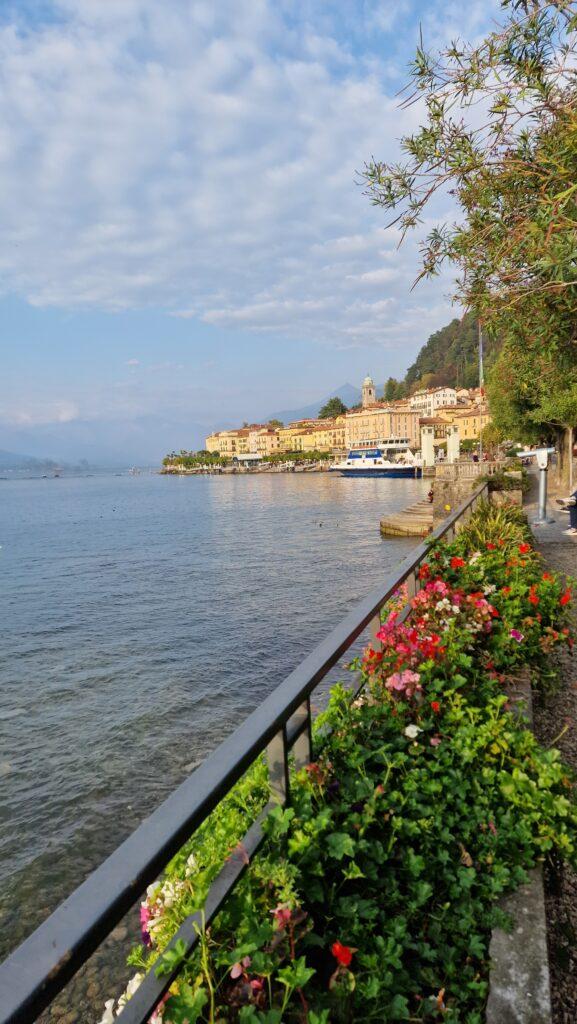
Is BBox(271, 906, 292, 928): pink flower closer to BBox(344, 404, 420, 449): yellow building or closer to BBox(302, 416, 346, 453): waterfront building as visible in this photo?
BBox(344, 404, 420, 449): yellow building

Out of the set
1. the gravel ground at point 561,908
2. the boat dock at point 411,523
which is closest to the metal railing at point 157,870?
the gravel ground at point 561,908

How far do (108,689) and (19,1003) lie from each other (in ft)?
37.7

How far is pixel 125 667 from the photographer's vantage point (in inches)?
503

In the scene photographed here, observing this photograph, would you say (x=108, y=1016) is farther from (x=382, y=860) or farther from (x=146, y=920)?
(x=382, y=860)

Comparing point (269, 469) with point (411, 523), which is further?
point (269, 469)

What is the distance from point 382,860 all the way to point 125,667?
11.6m

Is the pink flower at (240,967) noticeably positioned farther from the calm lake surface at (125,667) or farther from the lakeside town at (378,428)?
the lakeside town at (378,428)

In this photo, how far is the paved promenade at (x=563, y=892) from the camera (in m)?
2.19

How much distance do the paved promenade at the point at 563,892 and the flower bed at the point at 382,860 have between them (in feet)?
0.85

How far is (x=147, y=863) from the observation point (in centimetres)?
117

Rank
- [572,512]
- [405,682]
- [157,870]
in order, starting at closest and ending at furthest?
[157,870]
[405,682]
[572,512]

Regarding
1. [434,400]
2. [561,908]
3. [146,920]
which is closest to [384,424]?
[434,400]

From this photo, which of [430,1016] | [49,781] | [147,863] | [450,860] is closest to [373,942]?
[430,1016]

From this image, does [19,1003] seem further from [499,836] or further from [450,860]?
[499,836]
